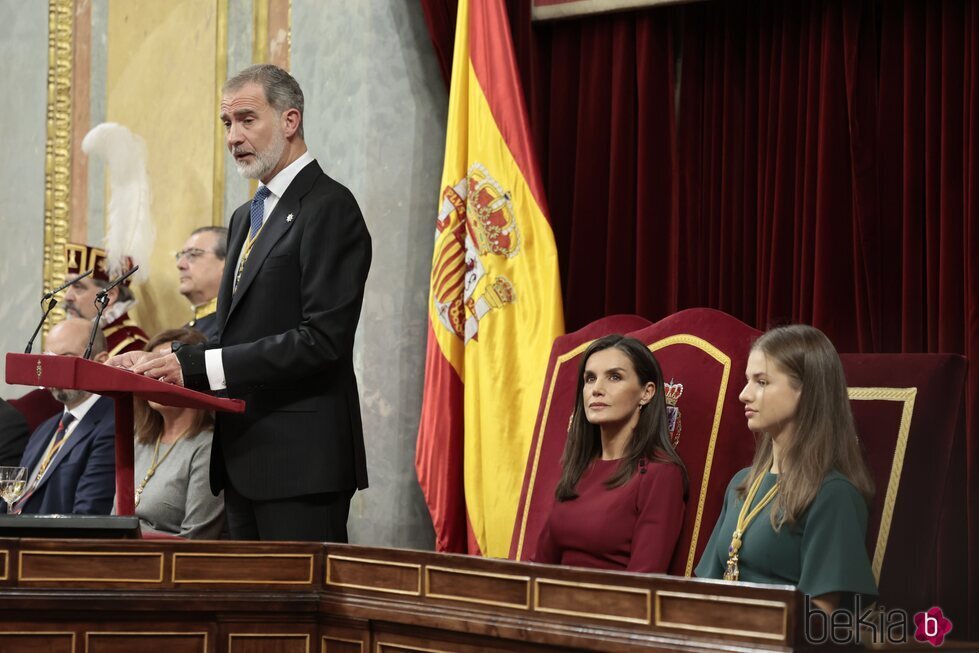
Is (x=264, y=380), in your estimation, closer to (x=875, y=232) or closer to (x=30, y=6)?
(x=875, y=232)

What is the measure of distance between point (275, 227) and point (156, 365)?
0.43 meters

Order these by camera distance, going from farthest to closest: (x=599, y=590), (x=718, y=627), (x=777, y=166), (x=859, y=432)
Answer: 1. (x=777, y=166)
2. (x=859, y=432)
3. (x=599, y=590)
4. (x=718, y=627)

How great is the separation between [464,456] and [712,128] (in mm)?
1474

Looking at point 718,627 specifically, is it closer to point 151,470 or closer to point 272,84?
point 272,84

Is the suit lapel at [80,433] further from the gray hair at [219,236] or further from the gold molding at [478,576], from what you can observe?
the gold molding at [478,576]

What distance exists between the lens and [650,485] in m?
3.21

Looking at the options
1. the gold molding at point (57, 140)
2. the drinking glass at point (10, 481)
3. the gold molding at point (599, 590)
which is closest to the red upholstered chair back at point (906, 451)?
the gold molding at point (599, 590)

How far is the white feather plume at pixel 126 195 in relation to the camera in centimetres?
600

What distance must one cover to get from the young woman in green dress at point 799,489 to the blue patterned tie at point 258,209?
1204 millimetres

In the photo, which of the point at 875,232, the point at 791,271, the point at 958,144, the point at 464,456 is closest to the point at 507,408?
the point at 464,456

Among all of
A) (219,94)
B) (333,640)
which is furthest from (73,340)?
(333,640)

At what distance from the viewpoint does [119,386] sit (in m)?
2.75

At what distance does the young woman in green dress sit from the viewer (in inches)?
104

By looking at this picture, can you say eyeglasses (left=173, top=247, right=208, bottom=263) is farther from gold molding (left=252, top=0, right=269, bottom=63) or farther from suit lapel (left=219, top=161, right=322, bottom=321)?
suit lapel (left=219, top=161, right=322, bottom=321)
